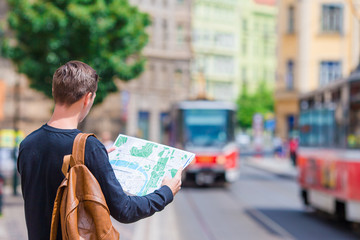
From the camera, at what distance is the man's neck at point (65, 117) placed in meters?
2.95

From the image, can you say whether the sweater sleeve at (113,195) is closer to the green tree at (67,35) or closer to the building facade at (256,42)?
the green tree at (67,35)

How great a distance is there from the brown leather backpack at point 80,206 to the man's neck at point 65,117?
0.21 meters

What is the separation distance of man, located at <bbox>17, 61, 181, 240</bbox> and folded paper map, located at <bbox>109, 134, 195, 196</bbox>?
0.19 meters

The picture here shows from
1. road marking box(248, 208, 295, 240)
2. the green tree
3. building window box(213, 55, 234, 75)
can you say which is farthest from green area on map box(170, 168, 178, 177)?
building window box(213, 55, 234, 75)

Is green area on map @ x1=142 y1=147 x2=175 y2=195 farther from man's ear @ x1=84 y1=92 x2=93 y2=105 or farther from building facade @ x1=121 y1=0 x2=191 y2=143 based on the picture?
building facade @ x1=121 y1=0 x2=191 y2=143

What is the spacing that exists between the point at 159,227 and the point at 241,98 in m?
73.9

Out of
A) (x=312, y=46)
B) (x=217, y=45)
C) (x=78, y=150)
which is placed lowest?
(x=78, y=150)

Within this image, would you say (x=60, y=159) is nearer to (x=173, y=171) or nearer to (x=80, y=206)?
(x=80, y=206)

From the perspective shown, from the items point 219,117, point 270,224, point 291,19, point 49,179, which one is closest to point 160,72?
point 291,19

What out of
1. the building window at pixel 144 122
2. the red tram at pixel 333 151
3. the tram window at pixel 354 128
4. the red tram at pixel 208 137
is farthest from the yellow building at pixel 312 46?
the tram window at pixel 354 128

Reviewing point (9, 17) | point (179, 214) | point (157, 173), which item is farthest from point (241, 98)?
point (157, 173)

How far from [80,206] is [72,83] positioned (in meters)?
0.52

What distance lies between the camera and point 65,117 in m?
2.96

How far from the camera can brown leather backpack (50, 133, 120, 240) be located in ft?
8.81
